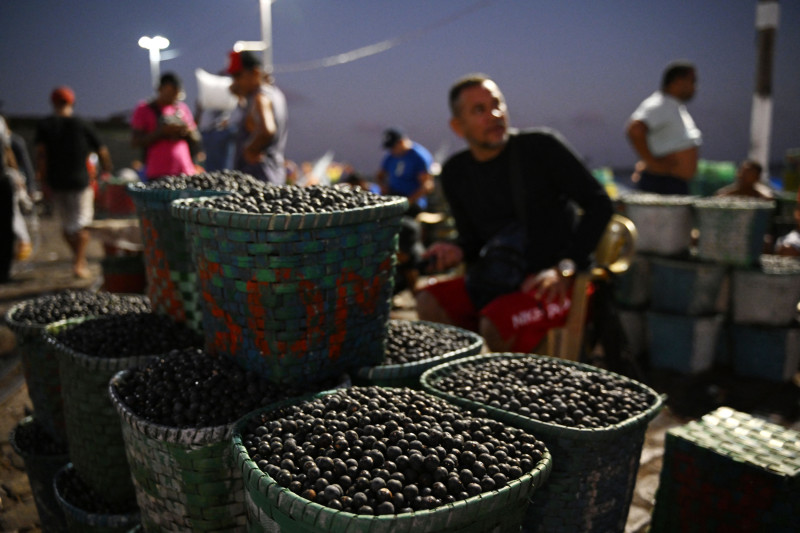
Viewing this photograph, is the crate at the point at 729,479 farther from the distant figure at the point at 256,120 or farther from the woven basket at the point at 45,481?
the distant figure at the point at 256,120

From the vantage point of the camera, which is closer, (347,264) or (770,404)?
(347,264)

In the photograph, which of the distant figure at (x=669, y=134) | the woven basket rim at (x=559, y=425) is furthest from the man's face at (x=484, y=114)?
the distant figure at (x=669, y=134)

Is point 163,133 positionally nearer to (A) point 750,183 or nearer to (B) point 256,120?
(B) point 256,120

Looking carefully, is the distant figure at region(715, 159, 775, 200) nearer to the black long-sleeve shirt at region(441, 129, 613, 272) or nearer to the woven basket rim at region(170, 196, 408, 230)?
the black long-sleeve shirt at region(441, 129, 613, 272)

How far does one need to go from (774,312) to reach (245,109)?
181 inches

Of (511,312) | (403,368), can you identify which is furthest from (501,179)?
(403,368)

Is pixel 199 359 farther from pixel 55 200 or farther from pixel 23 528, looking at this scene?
pixel 55 200

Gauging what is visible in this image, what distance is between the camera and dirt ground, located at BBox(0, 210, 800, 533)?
2.69m

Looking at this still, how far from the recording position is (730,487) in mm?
2010

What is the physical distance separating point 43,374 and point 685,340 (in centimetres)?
458

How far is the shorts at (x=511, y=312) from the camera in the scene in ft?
10.00

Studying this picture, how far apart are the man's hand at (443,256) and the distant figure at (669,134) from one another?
2857 mm

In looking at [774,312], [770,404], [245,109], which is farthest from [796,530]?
[245,109]

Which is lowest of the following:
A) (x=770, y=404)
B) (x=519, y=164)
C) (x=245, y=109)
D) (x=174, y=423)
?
(x=770, y=404)
